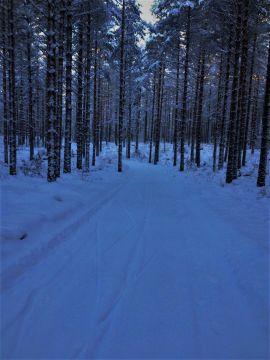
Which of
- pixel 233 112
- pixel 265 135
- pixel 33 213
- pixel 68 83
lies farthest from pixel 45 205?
pixel 233 112

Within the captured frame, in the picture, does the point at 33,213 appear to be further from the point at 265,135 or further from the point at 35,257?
the point at 265,135

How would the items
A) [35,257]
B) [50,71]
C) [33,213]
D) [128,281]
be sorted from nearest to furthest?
[128,281], [35,257], [33,213], [50,71]

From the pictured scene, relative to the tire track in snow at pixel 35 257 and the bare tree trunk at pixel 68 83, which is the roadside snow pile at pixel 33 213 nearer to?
the tire track in snow at pixel 35 257

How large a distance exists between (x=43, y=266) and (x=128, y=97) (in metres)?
29.1

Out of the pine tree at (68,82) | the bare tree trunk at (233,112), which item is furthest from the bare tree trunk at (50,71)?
the bare tree trunk at (233,112)

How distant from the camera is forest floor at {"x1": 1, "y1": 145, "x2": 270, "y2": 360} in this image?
9.76ft

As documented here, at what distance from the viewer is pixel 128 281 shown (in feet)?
13.9

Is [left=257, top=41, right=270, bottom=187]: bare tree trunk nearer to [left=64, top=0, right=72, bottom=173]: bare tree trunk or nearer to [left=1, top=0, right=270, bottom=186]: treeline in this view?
→ [left=1, top=0, right=270, bottom=186]: treeline

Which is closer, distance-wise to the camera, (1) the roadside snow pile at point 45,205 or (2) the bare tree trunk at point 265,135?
(1) the roadside snow pile at point 45,205

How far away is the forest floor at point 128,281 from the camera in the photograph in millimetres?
2975

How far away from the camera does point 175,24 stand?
2102cm

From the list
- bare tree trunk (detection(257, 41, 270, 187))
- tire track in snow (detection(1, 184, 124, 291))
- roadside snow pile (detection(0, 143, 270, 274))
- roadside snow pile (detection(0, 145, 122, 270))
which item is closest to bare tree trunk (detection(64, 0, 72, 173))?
roadside snow pile (detection(0, 143, 270, 274))

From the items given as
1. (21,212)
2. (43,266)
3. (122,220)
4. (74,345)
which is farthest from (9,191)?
(74,345)

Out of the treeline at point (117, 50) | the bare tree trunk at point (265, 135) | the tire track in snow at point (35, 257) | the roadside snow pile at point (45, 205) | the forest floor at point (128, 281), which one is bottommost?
the forest floor at point (128, 281)
